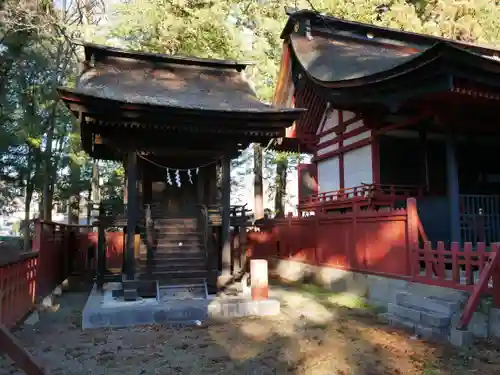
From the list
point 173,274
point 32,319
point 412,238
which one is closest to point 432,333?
point 412,238

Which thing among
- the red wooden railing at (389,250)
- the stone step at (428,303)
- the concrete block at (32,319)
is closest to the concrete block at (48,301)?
the concrete block at (32,319)

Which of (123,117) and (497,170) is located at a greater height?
(123,117)

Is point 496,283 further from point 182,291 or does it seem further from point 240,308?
point 182,291

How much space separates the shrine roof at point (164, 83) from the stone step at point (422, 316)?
184 inches

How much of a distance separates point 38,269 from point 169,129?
14.8 feet

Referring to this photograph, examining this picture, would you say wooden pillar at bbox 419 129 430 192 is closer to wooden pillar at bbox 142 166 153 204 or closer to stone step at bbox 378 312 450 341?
stone step at bbox 378 312 450 341

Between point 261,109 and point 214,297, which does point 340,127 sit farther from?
point 214,297

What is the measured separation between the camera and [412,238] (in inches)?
356

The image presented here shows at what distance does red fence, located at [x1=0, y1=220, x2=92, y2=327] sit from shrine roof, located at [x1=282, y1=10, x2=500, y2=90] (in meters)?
7.53

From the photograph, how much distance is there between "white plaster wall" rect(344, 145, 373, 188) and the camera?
12.5 meters

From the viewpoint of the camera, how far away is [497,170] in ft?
43.5

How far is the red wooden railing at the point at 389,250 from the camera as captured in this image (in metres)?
7.39

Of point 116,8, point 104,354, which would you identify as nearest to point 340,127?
point 104,354

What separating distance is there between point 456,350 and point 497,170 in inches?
337
